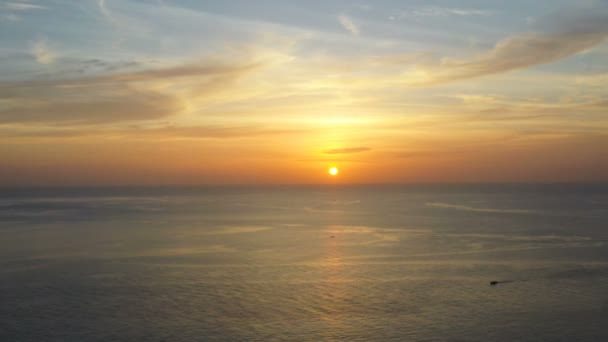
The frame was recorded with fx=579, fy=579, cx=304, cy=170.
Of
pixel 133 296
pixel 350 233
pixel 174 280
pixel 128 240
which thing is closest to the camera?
pixel 133 296

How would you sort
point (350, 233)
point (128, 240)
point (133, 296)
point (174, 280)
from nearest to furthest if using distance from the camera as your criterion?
point (133, 296) < point (174, 280) < point (128, 240) < point (350, 233)

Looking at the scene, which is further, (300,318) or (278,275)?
(278,275)

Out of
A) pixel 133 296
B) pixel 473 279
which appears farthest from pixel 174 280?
pixel 473 279

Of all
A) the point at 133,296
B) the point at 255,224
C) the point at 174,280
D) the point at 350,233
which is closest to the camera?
the point at 133,296

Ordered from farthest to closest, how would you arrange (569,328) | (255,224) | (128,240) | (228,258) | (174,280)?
1. (255,224)
2. (128,240)
3. (228,258)
4. (174,280)
5. (569,328)

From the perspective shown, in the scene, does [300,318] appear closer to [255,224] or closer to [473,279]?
[473,279]

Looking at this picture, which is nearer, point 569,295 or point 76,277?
point 569,295

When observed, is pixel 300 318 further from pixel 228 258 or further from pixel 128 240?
pixel 128 240

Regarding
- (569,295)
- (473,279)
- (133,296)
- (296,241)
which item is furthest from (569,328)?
(296,241)

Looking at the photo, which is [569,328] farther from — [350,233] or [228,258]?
[350,233]
